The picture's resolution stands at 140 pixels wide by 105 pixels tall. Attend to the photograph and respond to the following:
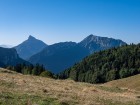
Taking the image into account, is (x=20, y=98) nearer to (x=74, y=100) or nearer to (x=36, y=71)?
(x=74, y=100)

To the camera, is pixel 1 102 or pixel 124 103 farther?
pixel 124 103

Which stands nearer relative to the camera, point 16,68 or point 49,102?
Result: point 49,102

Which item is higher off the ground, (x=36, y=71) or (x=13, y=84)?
(x=36, y=71)

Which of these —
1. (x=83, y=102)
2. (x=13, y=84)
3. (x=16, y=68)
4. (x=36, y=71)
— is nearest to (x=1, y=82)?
(x=13, y=84)

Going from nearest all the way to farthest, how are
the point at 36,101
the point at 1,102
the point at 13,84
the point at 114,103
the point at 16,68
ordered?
the point at 1,102 → the point at 36,101 → the point at 114,103 → the point at 13,84 → the point at 16,68

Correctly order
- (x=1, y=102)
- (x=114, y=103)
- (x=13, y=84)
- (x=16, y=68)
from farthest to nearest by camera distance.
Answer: (x=16, y=68) → (x=13, y=84) → (x=114, y=103) → (x=1, y=102)

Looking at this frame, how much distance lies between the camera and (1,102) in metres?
23.3

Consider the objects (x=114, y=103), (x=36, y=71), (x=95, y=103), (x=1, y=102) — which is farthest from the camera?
(x=36, y=71)

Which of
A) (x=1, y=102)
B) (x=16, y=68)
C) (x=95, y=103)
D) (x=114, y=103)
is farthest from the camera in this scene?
(x=16, y=68)

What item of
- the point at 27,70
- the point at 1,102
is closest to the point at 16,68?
the point at 27,70

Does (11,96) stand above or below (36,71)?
below

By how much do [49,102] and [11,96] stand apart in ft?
10.6

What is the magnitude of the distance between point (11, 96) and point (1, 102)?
3175 mm

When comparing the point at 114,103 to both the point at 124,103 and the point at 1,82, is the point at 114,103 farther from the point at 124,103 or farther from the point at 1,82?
the point at 1,82
